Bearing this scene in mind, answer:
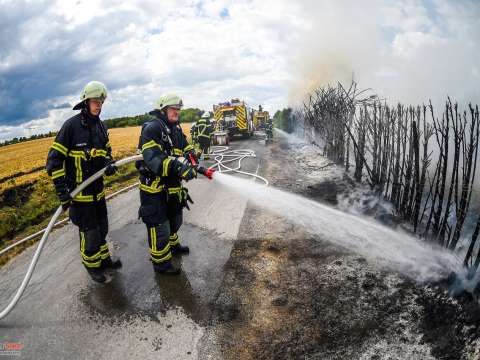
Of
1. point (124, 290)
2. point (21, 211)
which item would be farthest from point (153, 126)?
point (21, 211)

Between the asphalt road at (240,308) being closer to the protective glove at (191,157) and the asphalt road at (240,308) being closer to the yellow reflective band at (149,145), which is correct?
the protective glove at (191,157)

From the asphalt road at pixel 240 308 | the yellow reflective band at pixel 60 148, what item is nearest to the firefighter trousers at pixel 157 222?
the asphalt road at pixel 240 308

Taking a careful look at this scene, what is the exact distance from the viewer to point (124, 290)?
3.83 m

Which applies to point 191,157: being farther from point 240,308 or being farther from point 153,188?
point 240,308

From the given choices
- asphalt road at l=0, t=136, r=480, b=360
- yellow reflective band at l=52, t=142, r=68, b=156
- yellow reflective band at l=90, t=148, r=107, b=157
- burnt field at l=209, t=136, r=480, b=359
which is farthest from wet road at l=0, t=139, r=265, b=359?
yellow reflective band at l=52, t=142, r=68, b=156

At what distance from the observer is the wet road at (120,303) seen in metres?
2.96

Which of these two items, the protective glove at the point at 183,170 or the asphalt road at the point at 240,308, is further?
the protective glove at the point at 183,170

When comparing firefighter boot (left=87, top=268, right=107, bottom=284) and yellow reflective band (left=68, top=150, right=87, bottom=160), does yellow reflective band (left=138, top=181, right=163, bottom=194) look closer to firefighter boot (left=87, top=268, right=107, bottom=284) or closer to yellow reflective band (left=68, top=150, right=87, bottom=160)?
yellow reflective band (left=68, top=150, right=87, bottom=160)

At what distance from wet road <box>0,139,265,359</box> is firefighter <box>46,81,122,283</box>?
0.44 meters

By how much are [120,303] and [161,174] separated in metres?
1.50

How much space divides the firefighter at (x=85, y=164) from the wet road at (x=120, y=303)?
444mm

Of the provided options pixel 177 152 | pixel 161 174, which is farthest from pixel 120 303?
pixel 177 152

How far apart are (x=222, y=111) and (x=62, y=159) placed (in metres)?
18.3

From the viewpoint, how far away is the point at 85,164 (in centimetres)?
387
